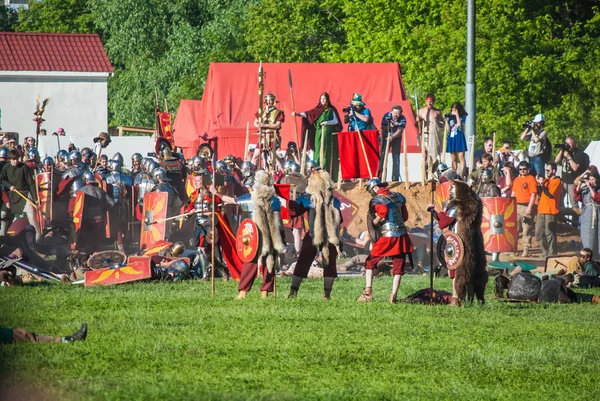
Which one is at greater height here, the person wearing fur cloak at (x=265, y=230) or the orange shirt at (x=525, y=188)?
the orange shirt at (x=525, y=188)

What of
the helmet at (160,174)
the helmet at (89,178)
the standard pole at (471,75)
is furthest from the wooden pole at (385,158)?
the helmet at (89,178)

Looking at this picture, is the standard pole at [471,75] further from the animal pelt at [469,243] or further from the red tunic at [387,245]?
the red tunic at [387,245]

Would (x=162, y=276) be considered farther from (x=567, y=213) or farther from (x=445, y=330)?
(x=567, y=213)

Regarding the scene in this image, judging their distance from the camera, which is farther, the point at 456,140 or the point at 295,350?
the point at 456,140

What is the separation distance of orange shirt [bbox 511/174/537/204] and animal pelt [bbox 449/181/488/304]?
8.16 metres

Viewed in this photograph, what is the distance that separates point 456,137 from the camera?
24.3 m

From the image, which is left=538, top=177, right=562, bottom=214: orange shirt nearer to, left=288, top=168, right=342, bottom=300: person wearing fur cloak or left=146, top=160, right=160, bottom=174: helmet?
left=146, top=160, right=160, bottom=174: helmet

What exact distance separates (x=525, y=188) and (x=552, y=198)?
0.55 meters

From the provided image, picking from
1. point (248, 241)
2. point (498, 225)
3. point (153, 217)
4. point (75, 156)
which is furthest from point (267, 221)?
point (75, 156)

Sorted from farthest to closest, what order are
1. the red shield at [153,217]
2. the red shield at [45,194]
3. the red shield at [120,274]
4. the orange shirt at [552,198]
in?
the orange shirt at [552,198] < the red shield at [45,194] < the red shield at [153,217] < the red shield at [120,274]

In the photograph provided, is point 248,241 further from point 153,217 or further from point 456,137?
point 456,137

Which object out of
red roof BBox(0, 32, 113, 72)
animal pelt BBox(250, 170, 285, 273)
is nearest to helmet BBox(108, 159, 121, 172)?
animal pelt BBox(250, 170, 285, 273)

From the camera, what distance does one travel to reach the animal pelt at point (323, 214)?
14.7m

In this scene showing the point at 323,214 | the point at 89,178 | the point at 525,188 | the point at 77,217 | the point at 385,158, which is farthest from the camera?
the point at 385,158
